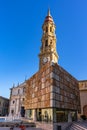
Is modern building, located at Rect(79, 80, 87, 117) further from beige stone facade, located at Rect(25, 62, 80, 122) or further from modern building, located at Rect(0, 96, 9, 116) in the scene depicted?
modern building, located at Rect(0, 96, 9, 116)

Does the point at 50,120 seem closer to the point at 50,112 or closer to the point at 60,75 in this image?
the point at 50,112

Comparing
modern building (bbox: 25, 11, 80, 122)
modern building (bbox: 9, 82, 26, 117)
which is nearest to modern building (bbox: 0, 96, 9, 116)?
modern building (bbox: 9, 82, 26, 117)

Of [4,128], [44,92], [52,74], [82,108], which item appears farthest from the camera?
[82,108]

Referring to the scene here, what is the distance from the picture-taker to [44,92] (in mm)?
21156

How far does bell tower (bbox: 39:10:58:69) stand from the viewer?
41031 mm

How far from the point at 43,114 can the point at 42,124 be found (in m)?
1.52

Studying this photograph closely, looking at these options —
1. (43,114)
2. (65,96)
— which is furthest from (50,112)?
(65,96)

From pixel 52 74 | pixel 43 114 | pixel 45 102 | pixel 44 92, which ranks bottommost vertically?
pixel 43 114

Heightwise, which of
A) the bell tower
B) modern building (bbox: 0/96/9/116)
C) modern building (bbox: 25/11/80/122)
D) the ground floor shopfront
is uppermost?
the bell tower

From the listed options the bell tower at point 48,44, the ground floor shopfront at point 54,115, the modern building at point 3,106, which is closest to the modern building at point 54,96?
the ground floor shopfront at point 54,115

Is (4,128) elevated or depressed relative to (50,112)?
depressed

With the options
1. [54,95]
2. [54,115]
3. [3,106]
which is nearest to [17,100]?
[3,106]

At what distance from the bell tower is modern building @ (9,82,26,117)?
14.8 meters

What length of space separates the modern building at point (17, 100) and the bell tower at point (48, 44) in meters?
14.8
